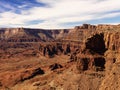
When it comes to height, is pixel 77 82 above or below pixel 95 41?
below

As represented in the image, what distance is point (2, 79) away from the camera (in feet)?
382

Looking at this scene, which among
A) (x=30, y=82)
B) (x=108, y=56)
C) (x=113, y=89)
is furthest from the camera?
(x=30, y=82)

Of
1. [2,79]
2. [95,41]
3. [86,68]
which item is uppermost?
[95,41]

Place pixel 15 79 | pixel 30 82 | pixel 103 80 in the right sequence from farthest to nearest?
1. pixel 15 79
2. pixel 30 82
3. pixel 103 80

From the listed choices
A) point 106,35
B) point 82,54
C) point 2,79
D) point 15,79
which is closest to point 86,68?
point 82,54

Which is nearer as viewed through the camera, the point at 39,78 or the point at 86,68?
Result: the point at 86,68

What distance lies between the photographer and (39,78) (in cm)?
10581

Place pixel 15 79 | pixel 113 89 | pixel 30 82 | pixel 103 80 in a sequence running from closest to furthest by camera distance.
→ 1. pixel 113 89
2. pixel 103 80
3. pixel 30 82
4. pixel 15 79

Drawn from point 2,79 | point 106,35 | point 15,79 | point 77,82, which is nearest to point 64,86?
point 77,82

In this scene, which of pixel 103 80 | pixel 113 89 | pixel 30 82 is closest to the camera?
pixel 113 89

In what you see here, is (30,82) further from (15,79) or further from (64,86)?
(64,86)

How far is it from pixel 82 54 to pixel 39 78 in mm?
22714

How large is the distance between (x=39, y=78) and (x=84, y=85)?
92.8 ft

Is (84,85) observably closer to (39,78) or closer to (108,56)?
(108,56)
